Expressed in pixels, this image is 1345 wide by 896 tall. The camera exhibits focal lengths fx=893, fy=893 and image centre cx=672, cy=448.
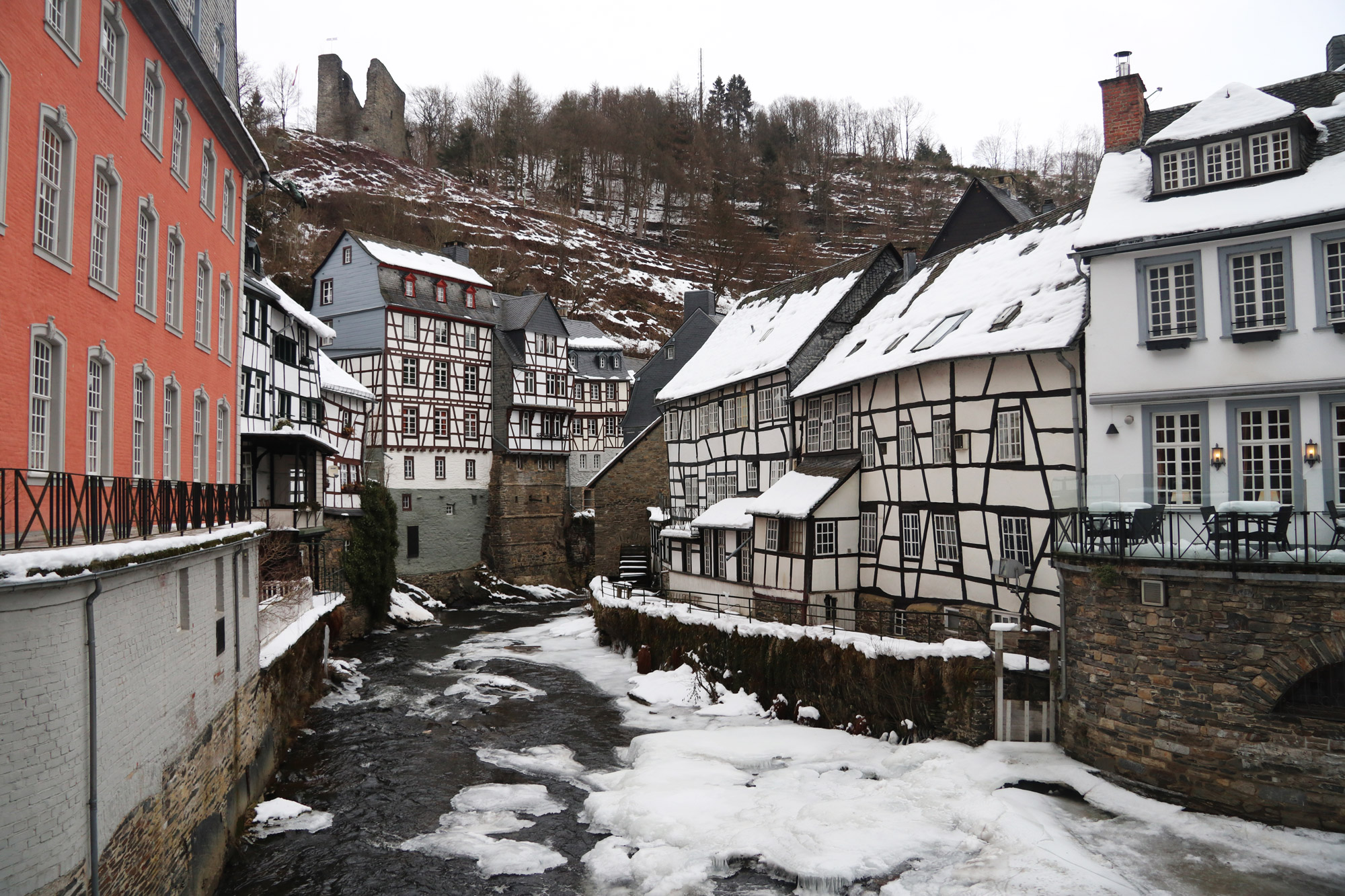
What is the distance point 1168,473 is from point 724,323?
2141 cm

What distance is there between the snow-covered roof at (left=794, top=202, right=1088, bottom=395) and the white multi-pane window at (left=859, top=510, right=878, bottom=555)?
10.9 ft

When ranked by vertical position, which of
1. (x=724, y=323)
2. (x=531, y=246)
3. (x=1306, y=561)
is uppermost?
(x=531, y=246)

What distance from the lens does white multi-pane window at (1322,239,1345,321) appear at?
13539 mm

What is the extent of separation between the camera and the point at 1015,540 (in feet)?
57.9

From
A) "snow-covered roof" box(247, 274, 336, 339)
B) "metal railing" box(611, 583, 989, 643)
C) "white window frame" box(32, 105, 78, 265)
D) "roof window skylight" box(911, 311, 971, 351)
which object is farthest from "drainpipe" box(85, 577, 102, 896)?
"snow-covered roof" box(247, 274, 336, 339)

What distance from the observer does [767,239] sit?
85125 mm

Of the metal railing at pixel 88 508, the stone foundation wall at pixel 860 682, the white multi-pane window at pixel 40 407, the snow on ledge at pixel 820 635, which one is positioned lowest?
the stone foundation wall at pixel 860 682

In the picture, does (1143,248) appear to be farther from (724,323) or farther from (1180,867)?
(724,323)

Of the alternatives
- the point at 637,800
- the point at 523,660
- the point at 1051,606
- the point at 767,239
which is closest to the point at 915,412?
the point at 1051,606

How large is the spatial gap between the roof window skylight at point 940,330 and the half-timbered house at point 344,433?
19.7 metres

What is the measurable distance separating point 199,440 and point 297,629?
627cm

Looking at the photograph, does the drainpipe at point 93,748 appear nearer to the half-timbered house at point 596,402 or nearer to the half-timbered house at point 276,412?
the half-timbered house at point 276,412

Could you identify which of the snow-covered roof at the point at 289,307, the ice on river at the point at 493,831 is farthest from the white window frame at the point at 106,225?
the snow-covered roof at the point at 289,307

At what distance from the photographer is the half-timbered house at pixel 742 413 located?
25.8 metres
